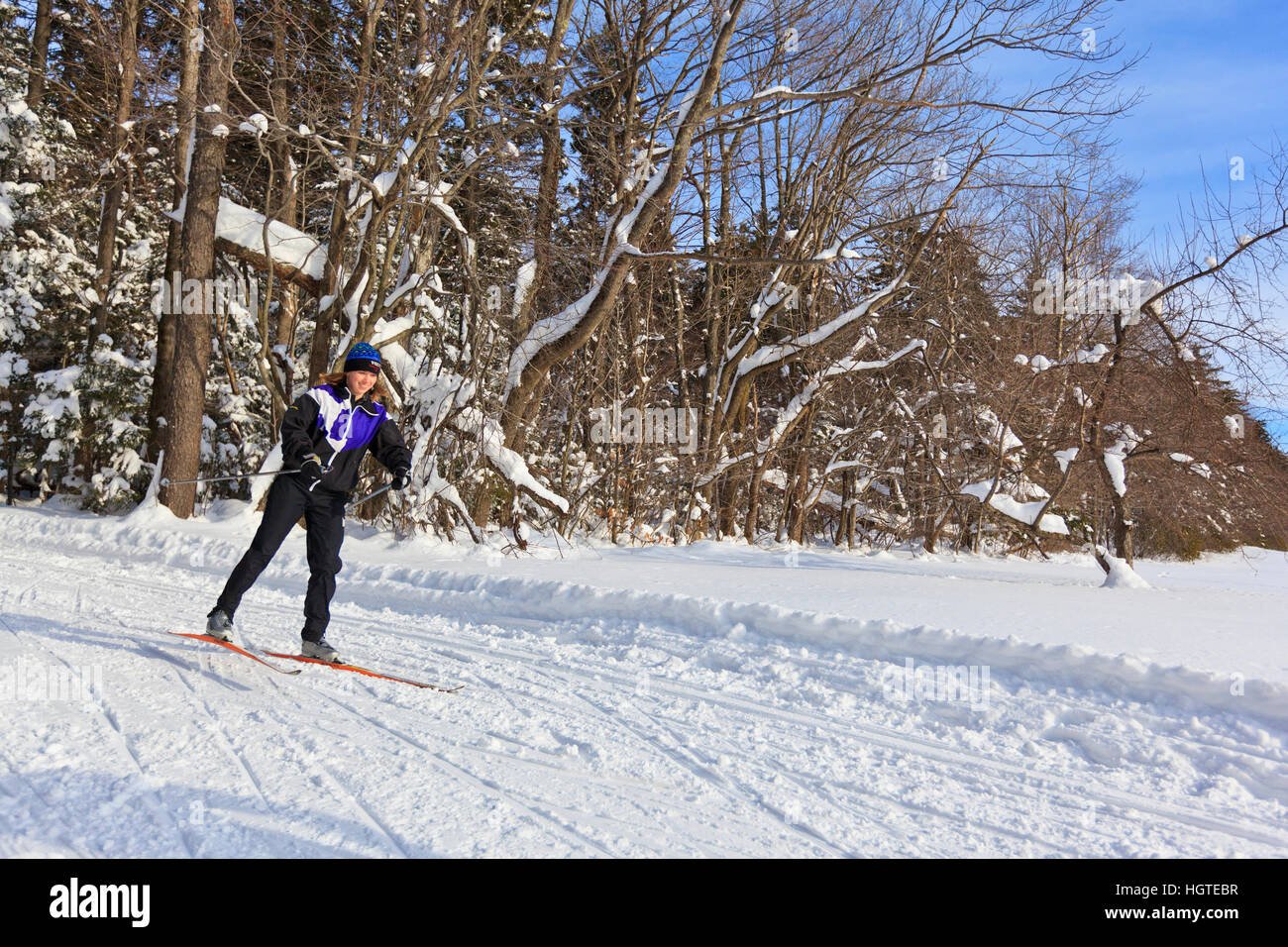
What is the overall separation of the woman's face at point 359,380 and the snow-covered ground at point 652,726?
186 cm

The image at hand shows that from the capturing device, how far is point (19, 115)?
1895 centimetres

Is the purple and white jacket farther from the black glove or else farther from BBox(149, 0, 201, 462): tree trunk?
BBox(149, 0, 201, 462): tree trunk

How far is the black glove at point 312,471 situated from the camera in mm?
4957

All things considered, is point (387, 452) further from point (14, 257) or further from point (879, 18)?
point (14, 257)

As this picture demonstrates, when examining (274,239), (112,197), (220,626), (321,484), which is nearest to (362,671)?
(220,626)

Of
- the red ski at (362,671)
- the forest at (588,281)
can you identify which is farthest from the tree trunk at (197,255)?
the red ski at (362,671)

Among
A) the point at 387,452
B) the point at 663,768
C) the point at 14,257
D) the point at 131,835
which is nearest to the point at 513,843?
the point at 663,768

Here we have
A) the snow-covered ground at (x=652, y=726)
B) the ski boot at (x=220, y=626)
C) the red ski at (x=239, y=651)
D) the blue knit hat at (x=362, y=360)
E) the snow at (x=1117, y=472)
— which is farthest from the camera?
the snow at (x=1117, y=472)

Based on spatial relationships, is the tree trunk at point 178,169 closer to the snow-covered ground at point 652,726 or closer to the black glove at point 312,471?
the snow-covered ground at point 652,726

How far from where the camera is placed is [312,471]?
505 cm

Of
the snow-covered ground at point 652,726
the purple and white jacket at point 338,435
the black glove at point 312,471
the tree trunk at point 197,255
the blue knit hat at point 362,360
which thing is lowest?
the snow-covered ground at point 652,726

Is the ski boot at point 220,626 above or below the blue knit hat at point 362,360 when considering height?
below

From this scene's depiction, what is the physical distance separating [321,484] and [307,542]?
15.5 inches

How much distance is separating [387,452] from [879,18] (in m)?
12.9
